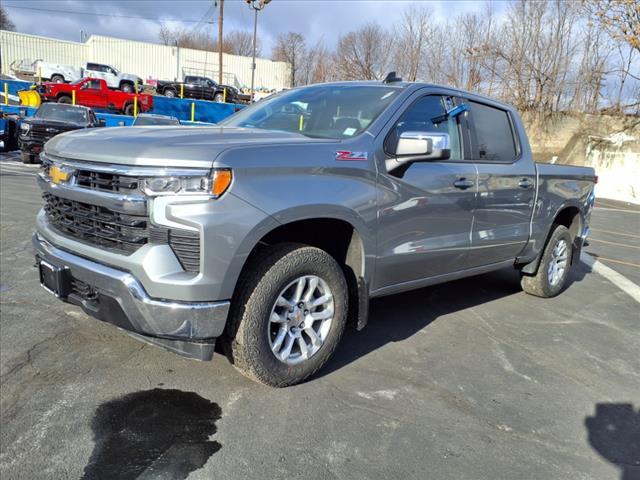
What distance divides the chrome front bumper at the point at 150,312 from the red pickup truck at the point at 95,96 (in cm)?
2497

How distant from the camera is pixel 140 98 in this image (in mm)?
25828

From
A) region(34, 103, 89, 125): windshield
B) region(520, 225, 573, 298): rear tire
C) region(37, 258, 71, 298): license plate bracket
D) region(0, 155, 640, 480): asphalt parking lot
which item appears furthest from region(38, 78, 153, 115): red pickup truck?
region(37, 258, 71, 298): license plate bracket

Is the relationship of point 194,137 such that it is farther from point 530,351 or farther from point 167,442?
point 530,351

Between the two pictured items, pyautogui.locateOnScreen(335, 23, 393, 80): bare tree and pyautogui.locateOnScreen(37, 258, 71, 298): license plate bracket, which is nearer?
pyautogui.locateOnScreen(37, 258, 71, 298): license plate bracket

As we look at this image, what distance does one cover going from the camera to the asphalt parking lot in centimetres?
261

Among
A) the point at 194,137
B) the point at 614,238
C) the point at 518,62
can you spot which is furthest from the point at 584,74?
the point at 194,137

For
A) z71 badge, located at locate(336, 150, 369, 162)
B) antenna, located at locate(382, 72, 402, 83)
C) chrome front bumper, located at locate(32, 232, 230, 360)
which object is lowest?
chrome front bumper, located at locate(32, 232, 230, 360)

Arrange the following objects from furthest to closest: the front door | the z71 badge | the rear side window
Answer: the rear side window → the front door → the z71 badge

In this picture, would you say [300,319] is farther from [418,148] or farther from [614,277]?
[614,277]

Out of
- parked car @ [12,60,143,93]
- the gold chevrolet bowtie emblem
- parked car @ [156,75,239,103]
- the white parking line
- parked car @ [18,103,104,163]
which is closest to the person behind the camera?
the gold chevrolet bowtie emblem

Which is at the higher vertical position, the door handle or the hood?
the hood

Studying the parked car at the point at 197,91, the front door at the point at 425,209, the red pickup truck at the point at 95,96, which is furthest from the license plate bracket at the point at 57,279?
the parked car at the point at 197,91

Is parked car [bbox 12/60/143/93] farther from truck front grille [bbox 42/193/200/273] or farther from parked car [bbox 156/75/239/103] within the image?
truck front grille [bbox 42/193/200/273]

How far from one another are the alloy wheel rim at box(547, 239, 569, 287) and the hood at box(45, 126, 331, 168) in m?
3.63
